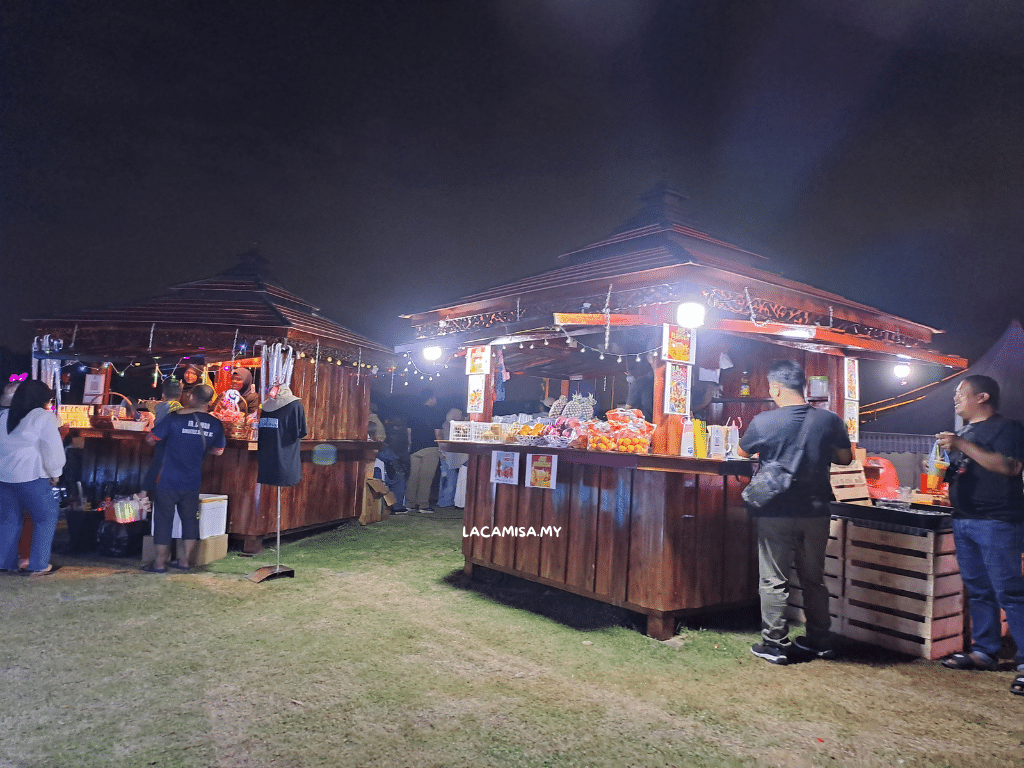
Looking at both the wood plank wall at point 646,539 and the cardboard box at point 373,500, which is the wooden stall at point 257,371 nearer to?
the cardboard box at point 373,500

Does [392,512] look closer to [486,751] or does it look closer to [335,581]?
[335,581]

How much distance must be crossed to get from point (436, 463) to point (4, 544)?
7.30 meters

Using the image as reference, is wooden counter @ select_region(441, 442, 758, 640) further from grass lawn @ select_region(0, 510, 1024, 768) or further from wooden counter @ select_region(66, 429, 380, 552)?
wooden counter @ select_region(66, 429, 380, 552)

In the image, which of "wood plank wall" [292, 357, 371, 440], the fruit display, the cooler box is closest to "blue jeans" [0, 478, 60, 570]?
the cooler box

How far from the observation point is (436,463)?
1272 cm

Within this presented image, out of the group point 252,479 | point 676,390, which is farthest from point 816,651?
point 252,479

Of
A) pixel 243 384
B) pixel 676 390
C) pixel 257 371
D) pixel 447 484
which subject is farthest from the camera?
pixel 447 484

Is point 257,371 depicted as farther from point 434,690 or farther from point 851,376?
point 851,376

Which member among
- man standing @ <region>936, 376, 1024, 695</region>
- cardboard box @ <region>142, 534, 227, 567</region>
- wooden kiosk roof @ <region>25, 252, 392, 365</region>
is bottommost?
cardboard box @ <region>142, 534, 227, 567</region>

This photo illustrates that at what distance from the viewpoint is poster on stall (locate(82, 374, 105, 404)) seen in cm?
1085

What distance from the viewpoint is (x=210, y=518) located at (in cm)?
768

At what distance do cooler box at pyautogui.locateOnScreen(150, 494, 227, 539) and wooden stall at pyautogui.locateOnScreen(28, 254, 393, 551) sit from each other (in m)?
0.35

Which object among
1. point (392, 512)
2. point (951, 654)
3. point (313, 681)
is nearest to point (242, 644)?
point (313, 681)

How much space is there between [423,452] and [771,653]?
884cm
